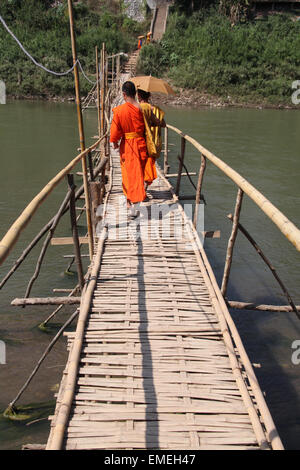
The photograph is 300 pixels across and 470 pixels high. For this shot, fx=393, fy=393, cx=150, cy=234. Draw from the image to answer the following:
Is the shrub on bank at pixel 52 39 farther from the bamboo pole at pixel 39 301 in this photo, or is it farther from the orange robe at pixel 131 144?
the bamboo pole at pixel 39 301

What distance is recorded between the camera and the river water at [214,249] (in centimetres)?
376

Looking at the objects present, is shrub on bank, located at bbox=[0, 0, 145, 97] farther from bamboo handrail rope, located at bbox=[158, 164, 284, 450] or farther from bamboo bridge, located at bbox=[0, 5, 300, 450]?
bamboo handrail rope, located at bbox=[158, 164, 284, 450]

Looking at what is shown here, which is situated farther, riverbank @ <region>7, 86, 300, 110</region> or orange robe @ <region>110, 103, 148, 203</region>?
riverbank @ <region>7, 86, 300, 110</region>

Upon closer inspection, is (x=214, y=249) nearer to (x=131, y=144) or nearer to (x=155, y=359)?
(x=131, y=144)

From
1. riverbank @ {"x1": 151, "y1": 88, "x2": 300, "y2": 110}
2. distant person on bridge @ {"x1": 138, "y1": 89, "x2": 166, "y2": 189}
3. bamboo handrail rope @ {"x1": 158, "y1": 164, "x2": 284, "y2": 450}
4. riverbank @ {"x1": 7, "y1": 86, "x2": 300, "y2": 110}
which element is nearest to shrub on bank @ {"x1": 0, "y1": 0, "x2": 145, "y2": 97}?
riverbank @ {"x1": 7, "y1": 86, "x2": 300, "y2": 110}

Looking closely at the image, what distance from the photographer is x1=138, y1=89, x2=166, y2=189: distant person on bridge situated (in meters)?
4.58

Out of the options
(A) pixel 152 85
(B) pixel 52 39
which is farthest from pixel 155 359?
(B) pixel 52 39

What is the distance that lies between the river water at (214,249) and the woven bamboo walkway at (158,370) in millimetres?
1169

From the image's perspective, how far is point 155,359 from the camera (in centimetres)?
265

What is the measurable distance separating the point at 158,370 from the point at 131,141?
2795 millimetres

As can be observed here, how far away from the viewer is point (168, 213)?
5.07 metres

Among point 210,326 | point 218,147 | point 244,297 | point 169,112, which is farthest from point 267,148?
point 210,326

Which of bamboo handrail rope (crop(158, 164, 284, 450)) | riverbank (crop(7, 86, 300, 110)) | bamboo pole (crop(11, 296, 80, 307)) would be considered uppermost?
bamboo handrail rope (crop(158, 164, 284, 450))

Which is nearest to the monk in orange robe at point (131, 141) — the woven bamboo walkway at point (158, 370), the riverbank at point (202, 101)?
the woven bamboo walkway at point (158, 370)
